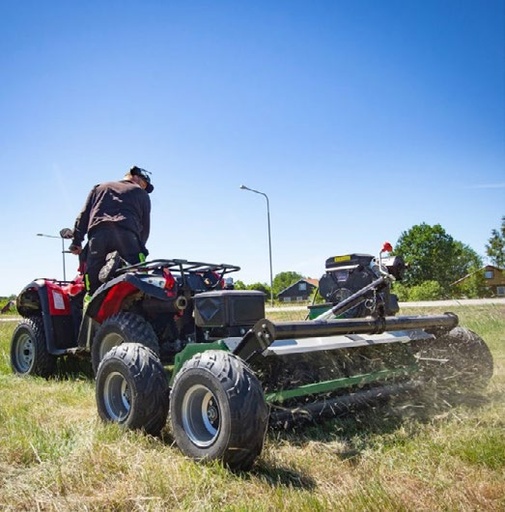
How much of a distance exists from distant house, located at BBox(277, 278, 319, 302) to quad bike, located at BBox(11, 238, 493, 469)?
287ft

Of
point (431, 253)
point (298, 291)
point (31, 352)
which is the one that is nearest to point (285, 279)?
point (298, 291)

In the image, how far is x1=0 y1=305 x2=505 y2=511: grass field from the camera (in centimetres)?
246

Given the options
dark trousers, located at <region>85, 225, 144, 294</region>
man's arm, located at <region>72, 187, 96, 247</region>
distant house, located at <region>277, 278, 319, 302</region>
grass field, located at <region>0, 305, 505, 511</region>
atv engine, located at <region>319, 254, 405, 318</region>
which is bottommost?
distant house, located at <region>277, 278, 319, 302</region>

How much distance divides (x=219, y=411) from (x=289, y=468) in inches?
19.8

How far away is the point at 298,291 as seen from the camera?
314ft

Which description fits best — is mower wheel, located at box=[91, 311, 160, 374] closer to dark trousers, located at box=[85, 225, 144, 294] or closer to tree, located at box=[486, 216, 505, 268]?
dark trousers, located at box=[85, 225, 144, 294]

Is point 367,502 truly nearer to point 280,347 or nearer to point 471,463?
point 471,463

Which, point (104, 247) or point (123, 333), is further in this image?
point (104, 247)

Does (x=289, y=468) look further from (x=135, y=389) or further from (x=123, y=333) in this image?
(x=123, y=333)

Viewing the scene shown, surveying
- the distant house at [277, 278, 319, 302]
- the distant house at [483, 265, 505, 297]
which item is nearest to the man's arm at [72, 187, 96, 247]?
the distant house at [483, 265, 505, 297]

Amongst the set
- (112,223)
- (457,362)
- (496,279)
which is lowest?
(496,279)

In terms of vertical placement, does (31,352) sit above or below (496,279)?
above

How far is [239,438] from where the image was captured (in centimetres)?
280

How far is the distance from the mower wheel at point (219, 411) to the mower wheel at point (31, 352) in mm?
3607
